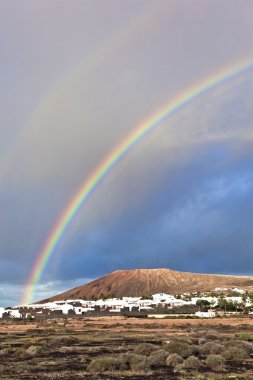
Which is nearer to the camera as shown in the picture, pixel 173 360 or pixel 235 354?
pixel 173 360

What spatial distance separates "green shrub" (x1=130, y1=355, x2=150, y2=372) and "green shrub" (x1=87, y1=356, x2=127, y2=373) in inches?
26.1

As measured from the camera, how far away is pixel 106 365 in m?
28.3

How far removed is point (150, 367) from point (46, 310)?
14396 centimetres

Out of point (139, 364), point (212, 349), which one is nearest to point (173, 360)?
point (139, 364)

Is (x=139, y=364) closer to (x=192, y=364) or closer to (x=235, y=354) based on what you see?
(x=192, y=364)

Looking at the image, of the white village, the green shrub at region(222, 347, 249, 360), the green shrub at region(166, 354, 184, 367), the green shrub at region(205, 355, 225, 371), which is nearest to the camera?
the green shrub at region(205, 355, 225, 371)

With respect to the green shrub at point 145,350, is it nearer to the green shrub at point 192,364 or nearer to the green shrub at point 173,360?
the green shrub at point 173,360

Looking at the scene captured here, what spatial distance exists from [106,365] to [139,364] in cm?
196

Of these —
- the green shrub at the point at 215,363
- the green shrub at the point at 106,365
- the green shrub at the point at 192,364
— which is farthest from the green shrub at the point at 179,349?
the green shrub at the point at 106,365

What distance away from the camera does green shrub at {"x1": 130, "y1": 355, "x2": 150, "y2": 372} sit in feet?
92.4

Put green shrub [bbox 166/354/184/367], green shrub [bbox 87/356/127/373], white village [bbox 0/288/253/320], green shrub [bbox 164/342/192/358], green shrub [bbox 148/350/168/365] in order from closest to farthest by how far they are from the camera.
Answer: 1. green shrub [bbox 87/356/127/373]
2. green shrub [bbox 166/354/184/367]
3. green shrub [bbox 148/350/168/365]
4. green shrub [bbox 164/342/192/358]
5. white village [bbox 0/288/253/320]

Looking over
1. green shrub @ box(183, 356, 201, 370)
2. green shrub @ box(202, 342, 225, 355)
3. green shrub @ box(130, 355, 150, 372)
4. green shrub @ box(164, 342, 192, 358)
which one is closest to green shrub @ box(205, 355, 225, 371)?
green shrub @ box(183, 356, 201, 370)

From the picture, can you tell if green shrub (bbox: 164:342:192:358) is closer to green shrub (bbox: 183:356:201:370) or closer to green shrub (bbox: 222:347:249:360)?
green shrub (bbox: 222:347:249:360)

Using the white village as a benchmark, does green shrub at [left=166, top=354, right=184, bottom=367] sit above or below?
below
